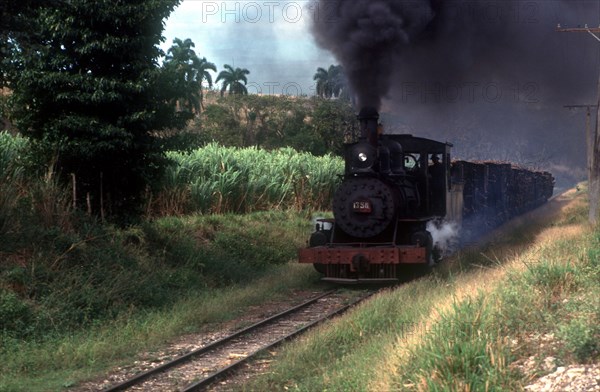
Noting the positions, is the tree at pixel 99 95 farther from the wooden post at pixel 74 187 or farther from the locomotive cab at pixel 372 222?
the locomotive cab at pixel 372 222

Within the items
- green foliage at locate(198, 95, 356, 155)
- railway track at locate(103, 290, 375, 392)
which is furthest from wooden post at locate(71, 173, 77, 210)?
green foliage at locate(198, 95, 356, 155)

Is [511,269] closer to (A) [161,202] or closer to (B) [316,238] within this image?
(B) [316,238]

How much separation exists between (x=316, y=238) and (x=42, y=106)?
18.8 ft

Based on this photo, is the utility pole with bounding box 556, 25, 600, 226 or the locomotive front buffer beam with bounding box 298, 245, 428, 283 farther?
the utility pole with bounding box 556, 25, 600, 226

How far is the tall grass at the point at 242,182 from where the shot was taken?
18.5m

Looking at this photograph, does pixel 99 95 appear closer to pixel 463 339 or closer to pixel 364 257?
pixel 364 257

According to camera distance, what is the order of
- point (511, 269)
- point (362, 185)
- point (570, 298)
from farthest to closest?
point (362, 185) < point (511, 269) < point (570, 298)

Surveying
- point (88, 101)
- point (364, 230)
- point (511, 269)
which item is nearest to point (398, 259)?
point (364, 230)

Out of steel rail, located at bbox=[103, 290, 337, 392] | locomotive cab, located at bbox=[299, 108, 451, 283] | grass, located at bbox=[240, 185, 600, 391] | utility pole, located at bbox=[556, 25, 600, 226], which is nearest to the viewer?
grass, located at bbox=[240, 185, 600, 391]

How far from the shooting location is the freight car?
13.3 metres

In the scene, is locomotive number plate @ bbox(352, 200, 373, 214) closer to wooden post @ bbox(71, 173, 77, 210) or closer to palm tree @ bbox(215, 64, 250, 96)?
wooden post @ bbox(71, 173, 77, 210)

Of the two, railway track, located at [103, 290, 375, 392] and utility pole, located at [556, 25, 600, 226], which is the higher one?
utility pole, located at [556, 25, 600, 226]

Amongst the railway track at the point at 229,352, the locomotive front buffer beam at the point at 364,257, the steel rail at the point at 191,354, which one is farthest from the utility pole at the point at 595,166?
the steel rail at the point at 191,354

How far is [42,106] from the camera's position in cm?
1289
